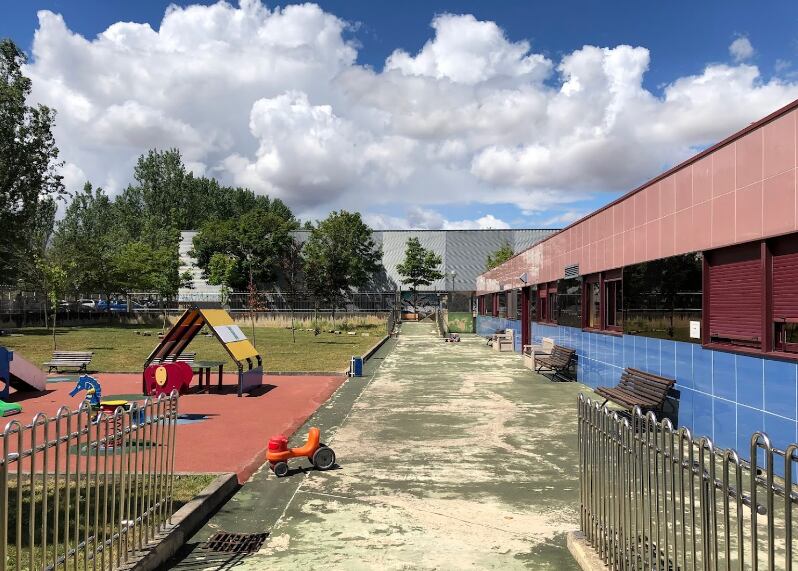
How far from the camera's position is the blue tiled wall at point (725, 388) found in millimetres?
7266

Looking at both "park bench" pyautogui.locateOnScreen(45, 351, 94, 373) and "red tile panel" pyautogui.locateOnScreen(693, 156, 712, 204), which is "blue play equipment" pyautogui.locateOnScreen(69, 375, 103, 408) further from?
"red tile panel" pyautogui.locateOnScreen(693, 156, 712, 204)

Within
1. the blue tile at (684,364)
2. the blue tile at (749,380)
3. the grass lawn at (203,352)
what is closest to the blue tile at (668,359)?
the blue tile at (684,364)

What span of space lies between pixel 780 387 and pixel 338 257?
183 ft

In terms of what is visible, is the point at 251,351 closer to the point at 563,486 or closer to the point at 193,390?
the point at 193,390

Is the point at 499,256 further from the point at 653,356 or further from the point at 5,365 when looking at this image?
the point at 5,365

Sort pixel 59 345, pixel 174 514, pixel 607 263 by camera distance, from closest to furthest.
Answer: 1. pixel 174 514
2. pixel 607 263
3. pixel 59 345

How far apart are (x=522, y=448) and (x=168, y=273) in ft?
188

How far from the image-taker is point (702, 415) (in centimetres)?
924

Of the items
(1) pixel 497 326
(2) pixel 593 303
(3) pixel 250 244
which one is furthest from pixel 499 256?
(2) pixel 593 303

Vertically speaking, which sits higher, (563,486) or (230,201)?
(230,201)

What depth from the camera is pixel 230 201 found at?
10956 centimetres

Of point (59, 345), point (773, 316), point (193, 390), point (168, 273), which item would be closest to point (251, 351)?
point (193, 390)

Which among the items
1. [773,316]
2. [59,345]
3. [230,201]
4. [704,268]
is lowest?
[59,345]

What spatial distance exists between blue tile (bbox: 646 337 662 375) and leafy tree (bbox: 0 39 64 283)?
46.0 m
